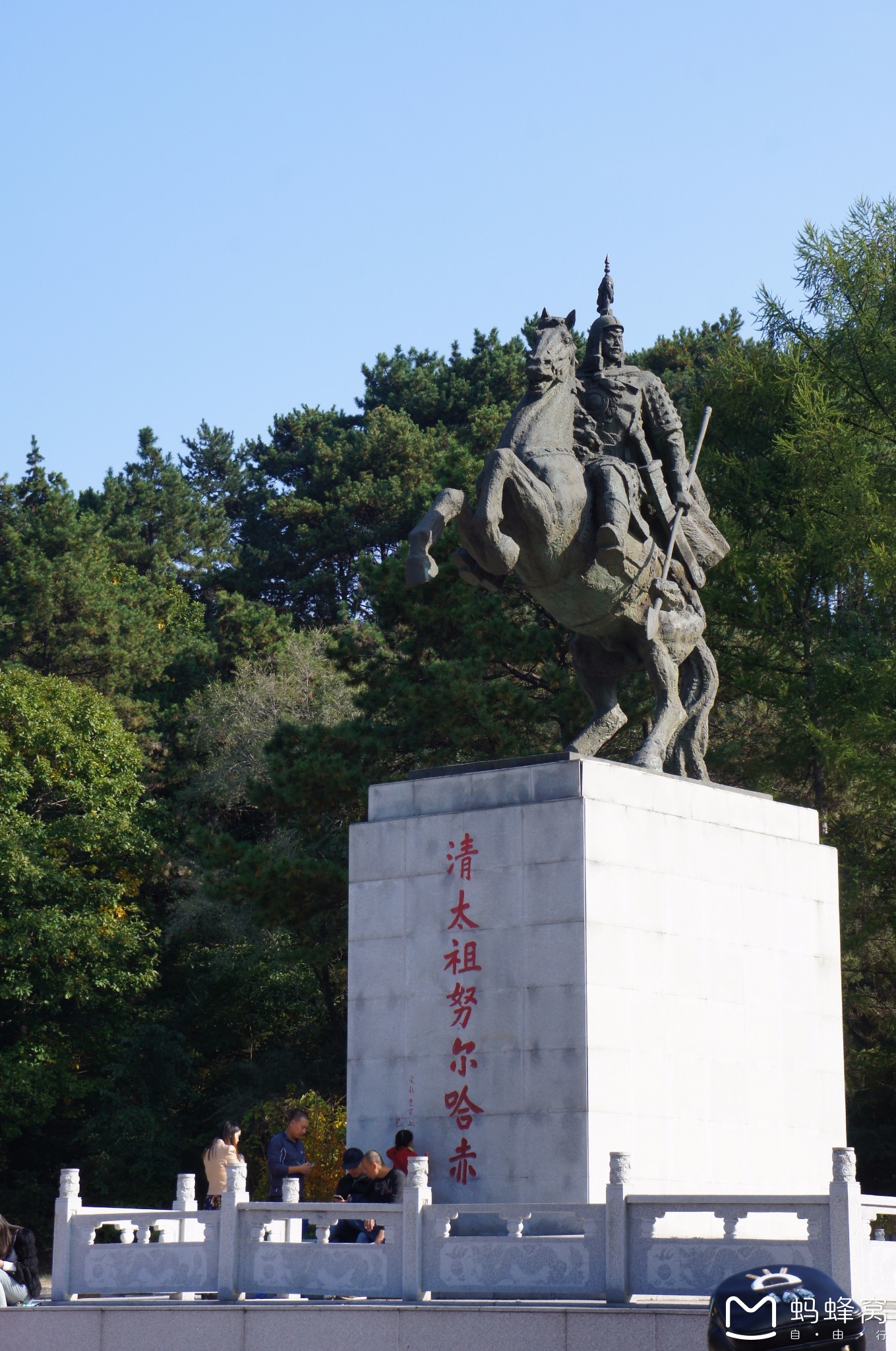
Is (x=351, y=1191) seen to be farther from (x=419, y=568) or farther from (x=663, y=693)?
(x=663, y=693)

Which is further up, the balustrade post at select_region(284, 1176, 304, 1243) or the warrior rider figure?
the warrior rider figure

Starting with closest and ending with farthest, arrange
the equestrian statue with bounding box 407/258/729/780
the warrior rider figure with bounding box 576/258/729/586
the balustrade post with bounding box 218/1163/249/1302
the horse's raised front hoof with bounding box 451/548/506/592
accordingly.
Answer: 1. the balustrade post with bounding box 218/1163/249/1302
2. the equestrian statue with bounding box 407/258/729/780
3. the horse's raised front hoof with bounding box 451/548/506/592
4. the warrior rider figure with bounding box 576/258/729/586

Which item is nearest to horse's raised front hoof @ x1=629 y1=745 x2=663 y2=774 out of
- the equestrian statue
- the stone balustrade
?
the equestrian statue

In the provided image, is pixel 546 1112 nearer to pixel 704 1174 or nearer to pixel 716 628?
pixel 704 1174

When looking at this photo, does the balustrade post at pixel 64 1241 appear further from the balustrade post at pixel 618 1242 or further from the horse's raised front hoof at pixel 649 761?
the horse's raised front hoof at pixel 649 761

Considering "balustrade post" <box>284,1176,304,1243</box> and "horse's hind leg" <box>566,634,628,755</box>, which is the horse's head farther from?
"balustrade post" <box>284,1176,304,1243</box>

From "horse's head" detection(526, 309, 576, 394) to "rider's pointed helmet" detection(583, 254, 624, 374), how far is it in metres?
0.47

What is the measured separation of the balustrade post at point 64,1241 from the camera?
8.60 meters

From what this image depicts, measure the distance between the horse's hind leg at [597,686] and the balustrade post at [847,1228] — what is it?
13.2 feet

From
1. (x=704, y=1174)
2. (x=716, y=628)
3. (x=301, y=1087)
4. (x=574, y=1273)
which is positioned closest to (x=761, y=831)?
(x=704, y=1174)

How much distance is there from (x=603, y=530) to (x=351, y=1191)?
156 inches

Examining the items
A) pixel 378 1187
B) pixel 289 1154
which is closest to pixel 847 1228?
pixel 378 1187

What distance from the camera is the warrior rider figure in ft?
34.7

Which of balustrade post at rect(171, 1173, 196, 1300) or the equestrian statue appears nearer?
balustrade post at rect(171, 1173, 196, 1300)
